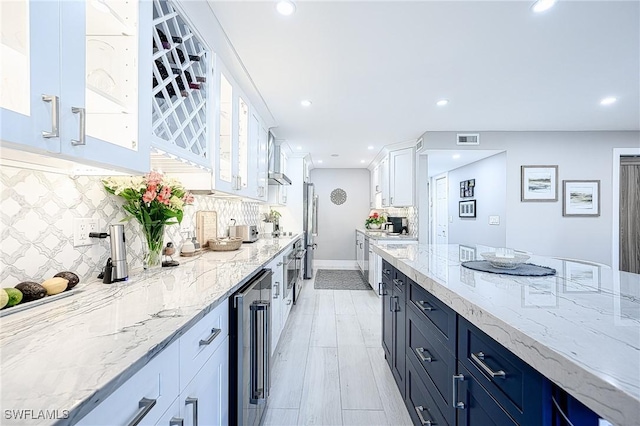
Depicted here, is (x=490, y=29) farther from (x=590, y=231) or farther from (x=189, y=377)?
(x=590, y=231)

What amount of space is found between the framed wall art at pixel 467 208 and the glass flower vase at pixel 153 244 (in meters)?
5.27

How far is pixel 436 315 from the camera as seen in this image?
4.39 ft

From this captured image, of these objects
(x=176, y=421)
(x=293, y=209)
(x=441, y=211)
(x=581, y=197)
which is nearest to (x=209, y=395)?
(x=176, y=421)

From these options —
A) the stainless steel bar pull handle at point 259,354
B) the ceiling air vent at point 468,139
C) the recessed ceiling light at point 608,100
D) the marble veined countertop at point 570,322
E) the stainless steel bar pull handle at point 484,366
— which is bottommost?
the stainless steel bar pull handle at point 259,354

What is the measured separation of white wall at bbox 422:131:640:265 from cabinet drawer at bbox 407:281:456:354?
3.29 m

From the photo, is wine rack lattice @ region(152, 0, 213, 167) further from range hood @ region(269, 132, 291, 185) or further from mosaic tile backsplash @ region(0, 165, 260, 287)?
range hood @ region(269, 132, 291, 185)

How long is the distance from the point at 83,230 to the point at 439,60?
2.57m

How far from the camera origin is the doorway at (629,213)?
429cm

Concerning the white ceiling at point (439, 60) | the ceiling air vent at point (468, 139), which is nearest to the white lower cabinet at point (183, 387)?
the white ceiling at point (439, 60)

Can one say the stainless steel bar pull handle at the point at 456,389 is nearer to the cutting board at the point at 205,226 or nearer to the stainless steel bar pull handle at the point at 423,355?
the stainless steel bar pull handle at the point at 423,355

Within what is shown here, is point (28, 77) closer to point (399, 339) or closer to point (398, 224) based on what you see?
point (399, 339)

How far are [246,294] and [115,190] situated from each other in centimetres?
83

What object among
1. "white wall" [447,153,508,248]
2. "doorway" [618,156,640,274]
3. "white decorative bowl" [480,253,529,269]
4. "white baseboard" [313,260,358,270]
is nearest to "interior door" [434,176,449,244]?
"white wall" [447,153,508,248]

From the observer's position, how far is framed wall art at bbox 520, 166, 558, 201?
428 cm
